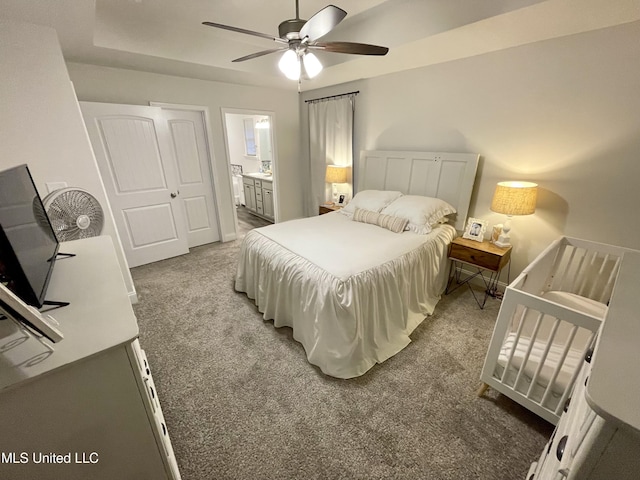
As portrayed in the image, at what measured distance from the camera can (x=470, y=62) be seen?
2412mm

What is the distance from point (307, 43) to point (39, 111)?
208 cm

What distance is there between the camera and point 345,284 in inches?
64.7

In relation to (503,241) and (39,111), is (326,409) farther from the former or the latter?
(39,111)

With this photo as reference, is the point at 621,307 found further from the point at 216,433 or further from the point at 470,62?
the point at 470,62

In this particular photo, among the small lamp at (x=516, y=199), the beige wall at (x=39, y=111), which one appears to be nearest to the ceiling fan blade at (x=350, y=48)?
the small lamp at (x=516, y=199)

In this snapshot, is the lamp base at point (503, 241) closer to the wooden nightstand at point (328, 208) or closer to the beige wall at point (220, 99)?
the wooden nightstand at point (328, 208)

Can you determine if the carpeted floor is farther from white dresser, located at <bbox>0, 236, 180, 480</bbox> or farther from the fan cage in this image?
the fan cage

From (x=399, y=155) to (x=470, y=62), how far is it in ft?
3.43

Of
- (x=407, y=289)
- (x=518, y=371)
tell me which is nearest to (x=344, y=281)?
(x=407, y=289)

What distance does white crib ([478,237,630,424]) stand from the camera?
4.08 ft

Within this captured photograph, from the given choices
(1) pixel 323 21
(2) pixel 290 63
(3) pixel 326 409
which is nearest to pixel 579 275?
(3) pixel 326 409

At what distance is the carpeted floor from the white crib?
196 millimetres

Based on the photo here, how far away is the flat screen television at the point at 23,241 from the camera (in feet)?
2.77

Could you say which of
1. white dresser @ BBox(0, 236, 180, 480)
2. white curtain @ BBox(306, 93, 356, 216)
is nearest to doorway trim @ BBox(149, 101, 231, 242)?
white curtain @ BBox(306, 93, 356, 216)
